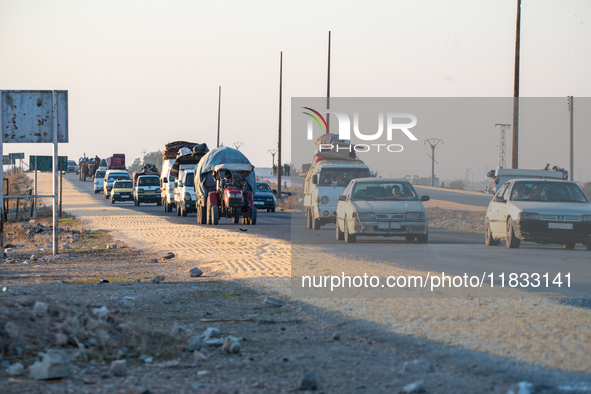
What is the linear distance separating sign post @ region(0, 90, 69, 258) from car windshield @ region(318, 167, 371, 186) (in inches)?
381

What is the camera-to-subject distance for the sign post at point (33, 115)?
15.1m

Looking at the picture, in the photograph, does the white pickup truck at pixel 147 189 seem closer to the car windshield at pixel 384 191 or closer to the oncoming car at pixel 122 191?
the oncoming car at pixel 122 191

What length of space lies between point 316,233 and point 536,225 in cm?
832

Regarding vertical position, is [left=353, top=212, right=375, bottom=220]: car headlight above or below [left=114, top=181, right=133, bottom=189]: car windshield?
below

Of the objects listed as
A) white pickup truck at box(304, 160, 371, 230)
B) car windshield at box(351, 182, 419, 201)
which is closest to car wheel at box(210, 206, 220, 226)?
white pickup truck at box(304, 160, 371, 230)

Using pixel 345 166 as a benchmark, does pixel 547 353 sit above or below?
below

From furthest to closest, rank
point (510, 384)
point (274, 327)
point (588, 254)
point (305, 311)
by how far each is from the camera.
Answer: point (588, 254) < point (305, 311) < point (274, 327) < point (510, 384)

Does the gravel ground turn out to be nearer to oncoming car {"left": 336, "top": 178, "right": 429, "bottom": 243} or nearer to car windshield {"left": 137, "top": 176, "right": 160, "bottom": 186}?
oncoming car {"left": 336, "top": 178, "right": 429, "bottom": 243}

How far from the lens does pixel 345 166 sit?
22875 mm

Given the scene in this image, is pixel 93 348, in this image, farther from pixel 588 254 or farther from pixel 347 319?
pixel 588 254

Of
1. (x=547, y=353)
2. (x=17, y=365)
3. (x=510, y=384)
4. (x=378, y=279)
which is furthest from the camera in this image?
(x=378, y=279)

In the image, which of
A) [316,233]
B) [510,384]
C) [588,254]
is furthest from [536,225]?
[510,384]

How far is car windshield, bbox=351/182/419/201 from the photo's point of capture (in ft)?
58.1

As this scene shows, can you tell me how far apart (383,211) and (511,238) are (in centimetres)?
315
